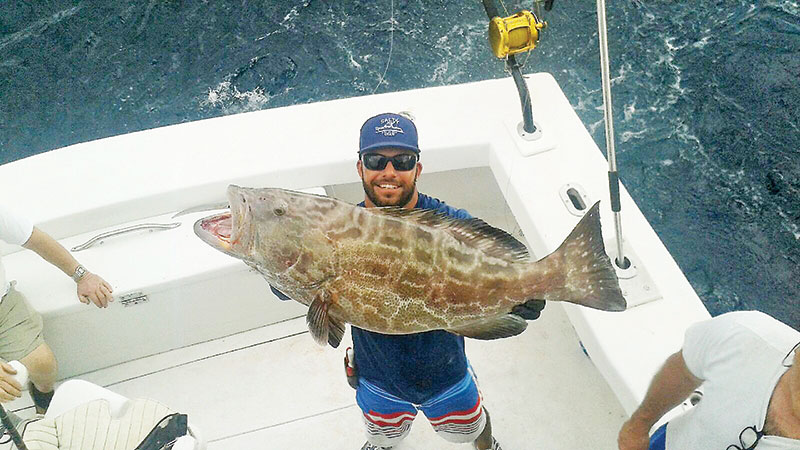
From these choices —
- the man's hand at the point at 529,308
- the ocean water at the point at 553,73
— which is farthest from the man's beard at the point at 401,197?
the ocean water at the point at 553,73

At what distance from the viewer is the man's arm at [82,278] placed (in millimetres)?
2949

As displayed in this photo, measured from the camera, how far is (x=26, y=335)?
2.97m

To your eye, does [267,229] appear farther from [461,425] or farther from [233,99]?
[233,99]

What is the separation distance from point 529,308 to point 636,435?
1.88 ft

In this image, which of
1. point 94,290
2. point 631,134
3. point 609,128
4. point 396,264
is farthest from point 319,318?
point 631,134

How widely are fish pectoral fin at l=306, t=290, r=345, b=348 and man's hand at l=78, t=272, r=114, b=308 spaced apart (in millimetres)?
1626

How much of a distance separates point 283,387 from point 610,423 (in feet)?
5.40

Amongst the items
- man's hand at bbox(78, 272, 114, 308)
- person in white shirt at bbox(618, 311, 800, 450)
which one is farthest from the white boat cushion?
person in white shirt at bbox(618, 311, 800, 450)

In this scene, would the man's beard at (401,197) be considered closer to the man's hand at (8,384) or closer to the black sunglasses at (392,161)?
the black sunglasses at (392,161)

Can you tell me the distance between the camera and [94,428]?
234 cm

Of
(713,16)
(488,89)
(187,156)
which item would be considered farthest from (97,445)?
(713,16)

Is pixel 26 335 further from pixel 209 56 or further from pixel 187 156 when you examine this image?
pixel 209 56

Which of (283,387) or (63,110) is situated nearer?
(283,387)

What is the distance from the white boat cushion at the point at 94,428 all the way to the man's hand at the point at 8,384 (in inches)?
11.0
